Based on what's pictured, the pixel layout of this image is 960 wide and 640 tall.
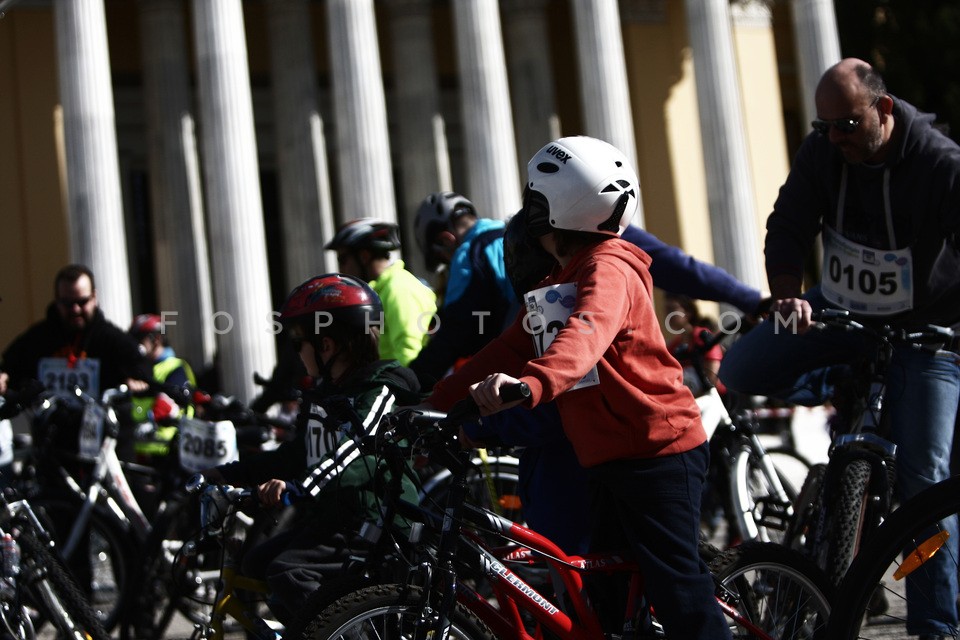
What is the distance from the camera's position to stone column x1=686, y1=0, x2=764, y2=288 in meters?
23.5

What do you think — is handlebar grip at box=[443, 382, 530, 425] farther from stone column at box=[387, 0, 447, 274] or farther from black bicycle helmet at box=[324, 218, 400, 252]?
stone column at box=[387, 0, 447, 274]

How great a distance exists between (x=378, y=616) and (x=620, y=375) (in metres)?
0.89

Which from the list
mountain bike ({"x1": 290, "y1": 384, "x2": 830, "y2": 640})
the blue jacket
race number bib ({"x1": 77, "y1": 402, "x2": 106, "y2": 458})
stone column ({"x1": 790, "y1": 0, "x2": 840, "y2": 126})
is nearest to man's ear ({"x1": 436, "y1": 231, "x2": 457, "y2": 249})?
the blue jacket

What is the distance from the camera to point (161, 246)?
79.7 ft

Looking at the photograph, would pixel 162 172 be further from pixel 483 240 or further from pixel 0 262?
pixel 483 240

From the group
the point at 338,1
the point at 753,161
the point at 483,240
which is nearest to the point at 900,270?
the point at 483,240

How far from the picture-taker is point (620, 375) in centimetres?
343

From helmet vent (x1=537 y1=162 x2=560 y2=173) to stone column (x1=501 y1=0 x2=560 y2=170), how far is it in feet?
76.5

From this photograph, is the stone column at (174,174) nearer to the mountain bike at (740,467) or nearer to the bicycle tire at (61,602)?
the mountain bike at (740,467)

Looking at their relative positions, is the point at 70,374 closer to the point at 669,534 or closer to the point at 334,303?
the point at 334,303

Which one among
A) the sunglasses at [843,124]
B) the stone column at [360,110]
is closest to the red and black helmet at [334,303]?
the sunglasses at [843,124]

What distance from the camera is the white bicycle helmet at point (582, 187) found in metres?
3.51

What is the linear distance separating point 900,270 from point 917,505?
1533mm

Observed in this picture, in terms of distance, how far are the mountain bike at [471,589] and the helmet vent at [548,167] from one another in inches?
30.5
